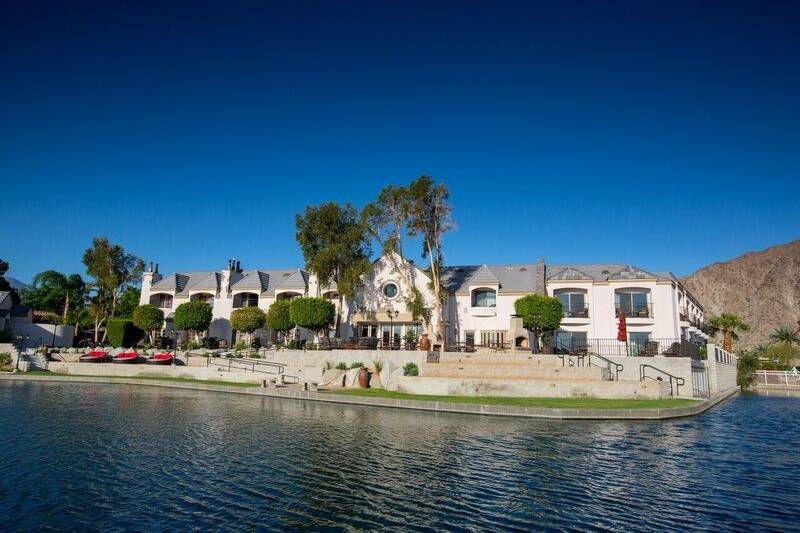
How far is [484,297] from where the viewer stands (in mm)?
48000

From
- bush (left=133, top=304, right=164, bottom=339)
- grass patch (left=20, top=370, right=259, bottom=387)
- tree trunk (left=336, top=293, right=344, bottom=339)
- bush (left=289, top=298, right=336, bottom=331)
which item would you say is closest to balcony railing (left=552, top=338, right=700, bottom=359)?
bush (left=289, top=298, right=336, bottom=331)

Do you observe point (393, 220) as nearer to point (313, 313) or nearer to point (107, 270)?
point (313, 313)

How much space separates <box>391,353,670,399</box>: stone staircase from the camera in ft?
95.8

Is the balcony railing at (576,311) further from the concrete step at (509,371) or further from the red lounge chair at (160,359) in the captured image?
the red lounge chair at (160,359)

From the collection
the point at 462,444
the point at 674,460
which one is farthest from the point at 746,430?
the point at 462,444

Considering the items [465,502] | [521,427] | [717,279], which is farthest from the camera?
[717,279]

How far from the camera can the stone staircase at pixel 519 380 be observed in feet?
95.8

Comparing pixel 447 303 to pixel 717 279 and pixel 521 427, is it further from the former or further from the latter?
pixel 717 279

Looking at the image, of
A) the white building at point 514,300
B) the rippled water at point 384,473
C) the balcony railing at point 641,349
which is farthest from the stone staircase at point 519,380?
the rippled water at point 384,473

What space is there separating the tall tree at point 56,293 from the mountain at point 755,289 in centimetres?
12422

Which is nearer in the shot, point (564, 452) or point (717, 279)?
point (564, 452)

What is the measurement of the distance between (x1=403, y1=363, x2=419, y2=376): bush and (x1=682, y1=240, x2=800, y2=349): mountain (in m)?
105

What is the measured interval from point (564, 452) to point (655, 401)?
1427 cm

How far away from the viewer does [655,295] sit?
44.3 metres
